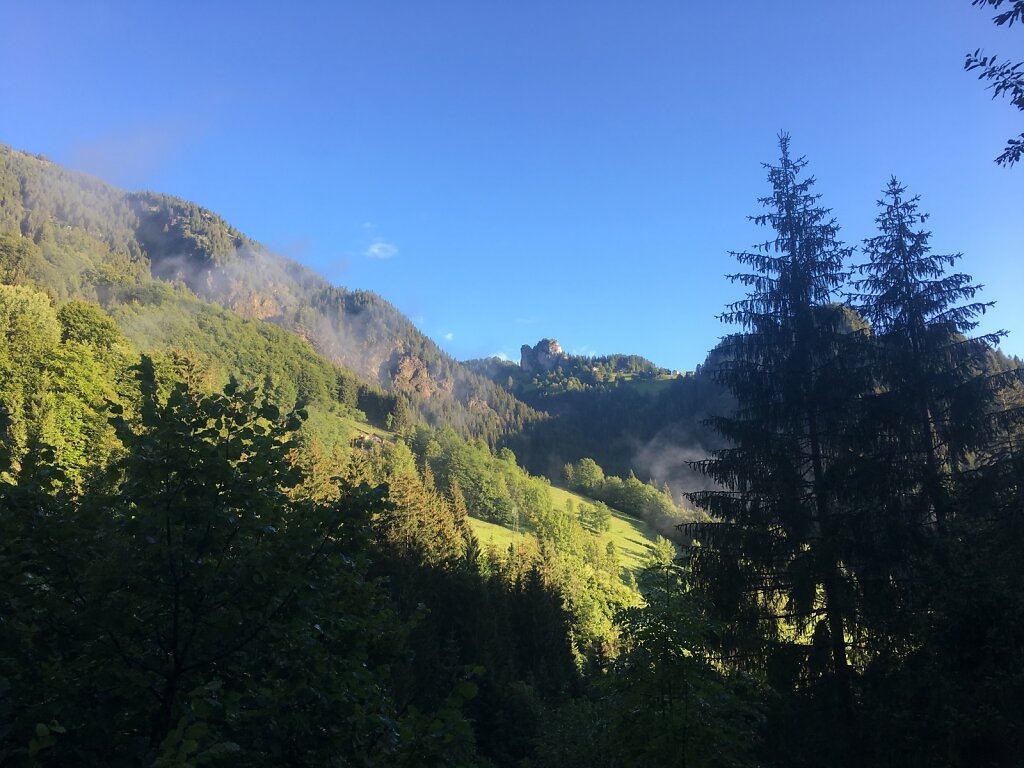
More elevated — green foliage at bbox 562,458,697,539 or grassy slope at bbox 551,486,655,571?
green foliage at bbox 562,458,697,539

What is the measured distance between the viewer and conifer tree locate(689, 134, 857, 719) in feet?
46.3

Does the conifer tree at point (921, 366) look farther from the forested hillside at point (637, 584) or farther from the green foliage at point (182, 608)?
the green foliage at point (182, 608)

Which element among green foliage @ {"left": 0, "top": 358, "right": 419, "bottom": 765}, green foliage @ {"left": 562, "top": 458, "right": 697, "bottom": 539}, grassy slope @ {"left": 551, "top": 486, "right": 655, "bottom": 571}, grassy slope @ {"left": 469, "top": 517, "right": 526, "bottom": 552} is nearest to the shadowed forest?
green foliage @ {"left": 0, "top": 358, "right": 419, "bottom": 765}

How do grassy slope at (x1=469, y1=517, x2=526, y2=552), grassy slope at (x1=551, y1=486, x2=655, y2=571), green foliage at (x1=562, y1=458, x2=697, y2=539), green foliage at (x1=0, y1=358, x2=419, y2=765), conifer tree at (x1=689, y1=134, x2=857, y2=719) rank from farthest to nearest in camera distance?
1. green foliage at (x1=562, y1=458, x2=697, y2=539)
2. grassy slope at (x1=551, y1=486, x2=655, y2=571)
3. grassy slope at (x1=469, y1=517, x2=526, y2=552)
4. conifer tree at (x1=689, y1=134, x2=857, y2=719)
5. green foliage at (x1=0, y1=358, x2=419, y2=765)

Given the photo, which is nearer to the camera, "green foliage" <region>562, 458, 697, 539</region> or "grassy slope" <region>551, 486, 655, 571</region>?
"grassy slope" <region>551, 486, 655, 571</region>

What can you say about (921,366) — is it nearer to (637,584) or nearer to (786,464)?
(786,464)

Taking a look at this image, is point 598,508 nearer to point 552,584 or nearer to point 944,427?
point 552,584

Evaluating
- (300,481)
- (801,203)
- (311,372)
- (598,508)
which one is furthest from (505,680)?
(311,372)

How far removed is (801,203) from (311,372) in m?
161

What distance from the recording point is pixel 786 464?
1541 cm

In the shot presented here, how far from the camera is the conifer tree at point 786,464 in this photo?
14.1 meters

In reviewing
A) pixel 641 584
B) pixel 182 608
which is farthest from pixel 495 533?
pixel 182 608

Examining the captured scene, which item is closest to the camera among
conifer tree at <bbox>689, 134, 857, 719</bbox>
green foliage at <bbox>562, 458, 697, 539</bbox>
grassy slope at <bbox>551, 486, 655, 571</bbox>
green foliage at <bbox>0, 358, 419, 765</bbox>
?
green foliage at <bbox>0, 358, 419, 765</bbox>

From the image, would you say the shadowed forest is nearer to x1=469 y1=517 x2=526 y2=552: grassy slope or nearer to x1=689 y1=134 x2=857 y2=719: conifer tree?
x1=689 y1=134 x2=857 y2=719: conifer tree
